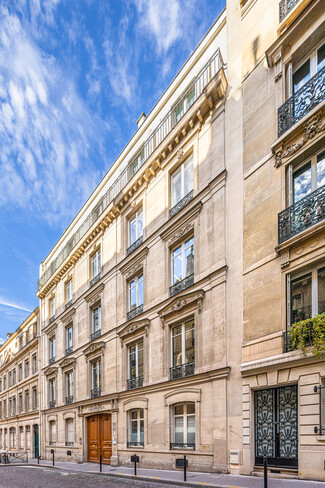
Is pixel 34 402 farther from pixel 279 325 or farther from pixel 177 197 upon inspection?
pixel 279 325

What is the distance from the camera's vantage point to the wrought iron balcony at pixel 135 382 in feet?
58.7

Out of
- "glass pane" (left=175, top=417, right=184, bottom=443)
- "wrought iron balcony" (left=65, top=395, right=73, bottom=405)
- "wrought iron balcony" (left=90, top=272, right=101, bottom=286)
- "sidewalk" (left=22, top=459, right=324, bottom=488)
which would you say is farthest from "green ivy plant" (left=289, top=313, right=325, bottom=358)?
"wrought iron balcony" (left=65, top=395, right=73, bottom=405)

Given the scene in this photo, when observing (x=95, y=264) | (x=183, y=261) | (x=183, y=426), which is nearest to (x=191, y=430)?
(x=183, y=426)

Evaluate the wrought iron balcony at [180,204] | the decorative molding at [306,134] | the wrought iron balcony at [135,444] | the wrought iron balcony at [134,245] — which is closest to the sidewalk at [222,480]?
the wrought iron balcony at [135,444]

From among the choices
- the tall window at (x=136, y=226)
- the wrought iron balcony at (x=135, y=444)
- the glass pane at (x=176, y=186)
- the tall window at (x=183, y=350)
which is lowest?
the wrought iron balcony at (x=135, y=444)

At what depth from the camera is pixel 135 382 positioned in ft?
60.0

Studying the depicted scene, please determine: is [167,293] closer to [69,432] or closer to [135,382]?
[135,382]

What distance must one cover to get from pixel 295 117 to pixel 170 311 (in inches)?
324

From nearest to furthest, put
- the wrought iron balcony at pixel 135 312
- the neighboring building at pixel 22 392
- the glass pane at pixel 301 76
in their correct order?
the glass pane at pixel 301 76, the wrought iron balcony at pixel 135 312, the neighboring building at pixel 22 392

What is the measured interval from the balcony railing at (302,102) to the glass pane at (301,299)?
435 centimetres

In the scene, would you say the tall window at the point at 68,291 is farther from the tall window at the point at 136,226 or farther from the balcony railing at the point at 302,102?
the balcony railing at the point at 302,102

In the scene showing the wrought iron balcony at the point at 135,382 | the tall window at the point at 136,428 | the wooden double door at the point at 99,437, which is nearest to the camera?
the tall window at the point at 136,428

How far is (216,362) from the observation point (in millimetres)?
13352

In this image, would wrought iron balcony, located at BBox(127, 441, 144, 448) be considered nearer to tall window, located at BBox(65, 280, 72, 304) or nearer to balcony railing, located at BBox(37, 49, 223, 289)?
balcony railing, located at BBox(37, 49, 223, 289)
